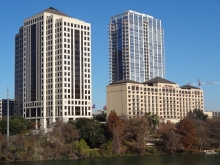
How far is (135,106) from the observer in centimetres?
12600

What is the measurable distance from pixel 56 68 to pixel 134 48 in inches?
2336

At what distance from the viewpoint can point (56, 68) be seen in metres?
115

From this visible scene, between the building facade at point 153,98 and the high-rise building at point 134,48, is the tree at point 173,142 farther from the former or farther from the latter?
the high-rise building at point 134,48

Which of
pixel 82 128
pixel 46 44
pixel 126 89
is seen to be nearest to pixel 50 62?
pixel 46 44

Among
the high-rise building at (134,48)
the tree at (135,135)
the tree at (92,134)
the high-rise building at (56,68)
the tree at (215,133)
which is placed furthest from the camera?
the high-rise building at (134,48)

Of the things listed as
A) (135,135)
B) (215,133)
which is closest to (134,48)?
(215,133)

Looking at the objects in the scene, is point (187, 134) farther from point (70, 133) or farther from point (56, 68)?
point (56, 68)

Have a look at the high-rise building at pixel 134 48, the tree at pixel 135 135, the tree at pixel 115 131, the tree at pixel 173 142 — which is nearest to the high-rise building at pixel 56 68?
the tree at pixel 135 135

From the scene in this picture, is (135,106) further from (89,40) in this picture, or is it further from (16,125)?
(16,125)

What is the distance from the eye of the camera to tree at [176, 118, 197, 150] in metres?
78.5

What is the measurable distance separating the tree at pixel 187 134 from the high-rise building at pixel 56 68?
137 ft

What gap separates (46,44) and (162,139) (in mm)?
53144

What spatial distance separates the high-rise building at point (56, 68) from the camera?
371 feet

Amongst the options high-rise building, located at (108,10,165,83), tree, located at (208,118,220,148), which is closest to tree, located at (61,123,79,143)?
tree, located at (208,118,220,148)
